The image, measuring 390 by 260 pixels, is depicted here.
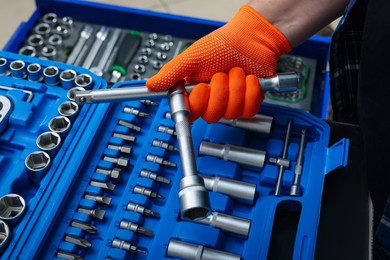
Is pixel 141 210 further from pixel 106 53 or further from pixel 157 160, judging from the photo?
pixel 106 53

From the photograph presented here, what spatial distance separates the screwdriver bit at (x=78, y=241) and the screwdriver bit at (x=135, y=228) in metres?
0.04

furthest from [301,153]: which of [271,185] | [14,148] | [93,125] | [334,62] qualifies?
[14,148]

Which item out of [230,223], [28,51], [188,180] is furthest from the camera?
[28,51]

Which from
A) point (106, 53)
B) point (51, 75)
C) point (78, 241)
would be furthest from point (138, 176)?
point (106, 53)

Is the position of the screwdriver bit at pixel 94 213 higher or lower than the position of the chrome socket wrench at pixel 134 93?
lower

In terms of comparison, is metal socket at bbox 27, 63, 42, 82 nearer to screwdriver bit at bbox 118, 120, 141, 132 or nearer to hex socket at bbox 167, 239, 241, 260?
screwdriver bit at bbox 118, 120, 141, 132

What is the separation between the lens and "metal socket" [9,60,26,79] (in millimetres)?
658

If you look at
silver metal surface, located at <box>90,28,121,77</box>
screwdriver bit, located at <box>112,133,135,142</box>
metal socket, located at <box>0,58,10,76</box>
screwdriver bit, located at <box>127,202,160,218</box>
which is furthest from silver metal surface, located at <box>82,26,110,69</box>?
screwdriver bit, located at <box>127,202,160,218</box>

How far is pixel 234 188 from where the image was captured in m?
0.55

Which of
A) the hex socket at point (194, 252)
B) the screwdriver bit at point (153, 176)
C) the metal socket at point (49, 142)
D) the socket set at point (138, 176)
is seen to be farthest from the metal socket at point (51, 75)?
the hex socket at point (194, 252)

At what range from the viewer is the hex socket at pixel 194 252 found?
0.50m

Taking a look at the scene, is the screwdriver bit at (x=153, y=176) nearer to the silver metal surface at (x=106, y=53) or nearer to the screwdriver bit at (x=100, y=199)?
the screwdriver bit at (x=100, y=199)

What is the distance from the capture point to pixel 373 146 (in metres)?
0.49

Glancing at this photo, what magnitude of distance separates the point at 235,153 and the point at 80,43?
1.80 feet
